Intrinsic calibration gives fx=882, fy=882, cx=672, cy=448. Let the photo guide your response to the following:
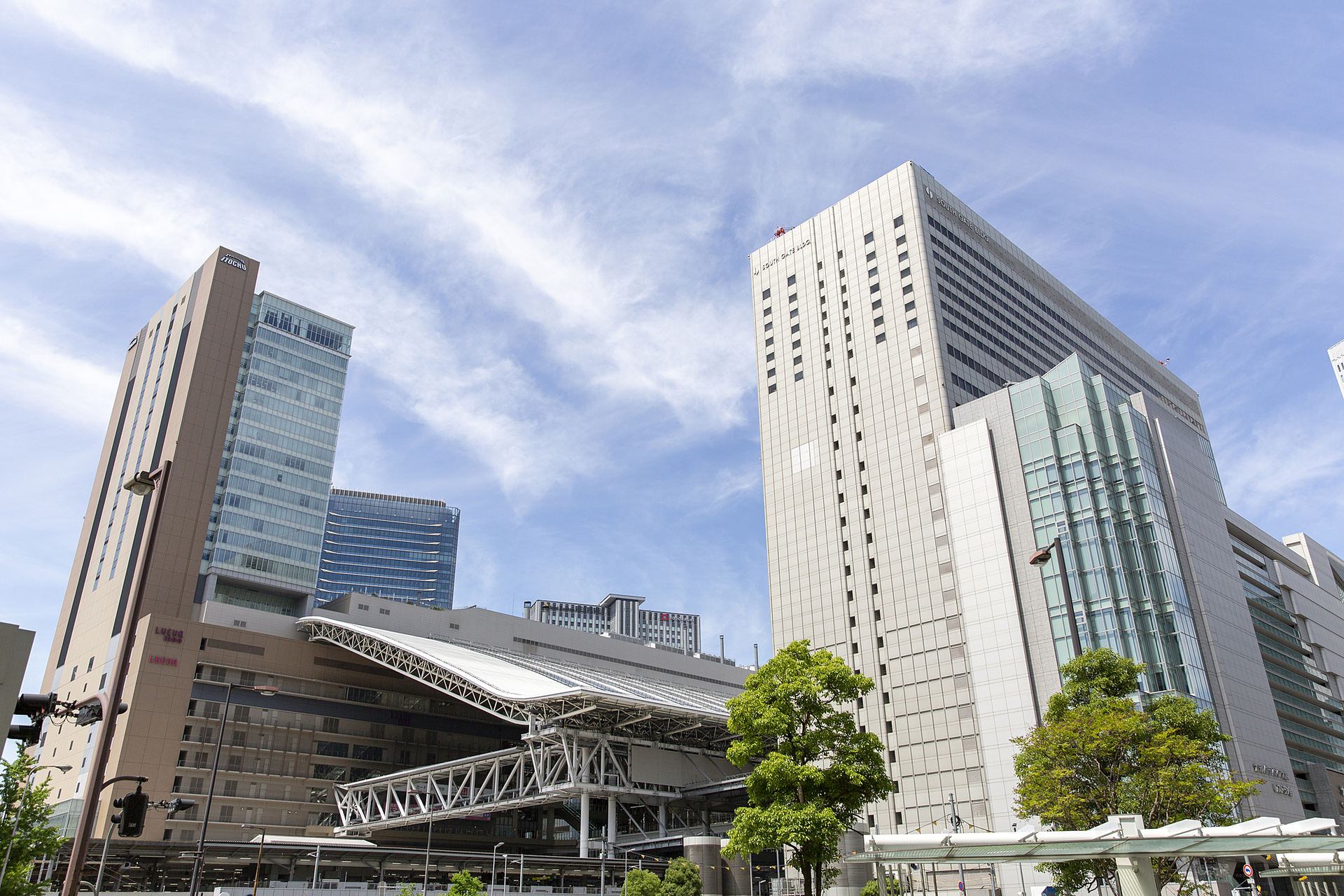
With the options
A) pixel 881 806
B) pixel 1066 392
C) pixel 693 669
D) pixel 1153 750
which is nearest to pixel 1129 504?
pixel 1066 392

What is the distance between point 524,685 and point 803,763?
40.3 m

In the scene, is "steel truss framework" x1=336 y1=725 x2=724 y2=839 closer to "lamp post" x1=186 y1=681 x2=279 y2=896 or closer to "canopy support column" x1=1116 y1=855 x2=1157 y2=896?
"lamp post" x1=186 y1=681 x2=279 y2=896

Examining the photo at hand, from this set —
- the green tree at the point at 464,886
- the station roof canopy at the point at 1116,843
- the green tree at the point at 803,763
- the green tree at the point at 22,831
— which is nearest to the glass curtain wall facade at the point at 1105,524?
the green tree at the point at 803,763

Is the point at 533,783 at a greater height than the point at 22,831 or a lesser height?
greater

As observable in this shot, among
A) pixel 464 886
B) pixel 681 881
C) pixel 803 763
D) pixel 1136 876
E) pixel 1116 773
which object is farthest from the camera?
pixel 681 881

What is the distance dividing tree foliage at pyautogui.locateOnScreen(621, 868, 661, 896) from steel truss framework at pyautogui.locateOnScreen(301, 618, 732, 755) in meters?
12.7

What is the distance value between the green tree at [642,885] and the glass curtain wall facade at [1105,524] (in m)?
33.6

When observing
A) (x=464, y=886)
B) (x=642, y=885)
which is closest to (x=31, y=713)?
(x=464, y=886)

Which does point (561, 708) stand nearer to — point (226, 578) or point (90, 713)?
point (226, 578)

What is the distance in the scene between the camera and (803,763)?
3972 cm

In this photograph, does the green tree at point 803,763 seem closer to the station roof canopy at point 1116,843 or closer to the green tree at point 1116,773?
the green tree at point 1116,773

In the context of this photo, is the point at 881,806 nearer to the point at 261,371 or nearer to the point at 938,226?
the point at 938,226

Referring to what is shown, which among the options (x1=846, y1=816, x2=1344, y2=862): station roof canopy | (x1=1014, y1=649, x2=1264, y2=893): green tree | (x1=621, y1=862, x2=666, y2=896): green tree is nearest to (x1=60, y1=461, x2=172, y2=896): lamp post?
(x1=846, y1=816, x2=1344, y2=862): station roof canopy

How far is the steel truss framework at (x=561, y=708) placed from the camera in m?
70.7
